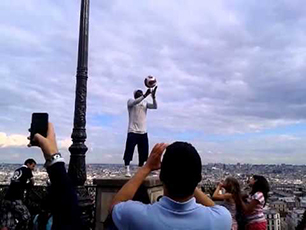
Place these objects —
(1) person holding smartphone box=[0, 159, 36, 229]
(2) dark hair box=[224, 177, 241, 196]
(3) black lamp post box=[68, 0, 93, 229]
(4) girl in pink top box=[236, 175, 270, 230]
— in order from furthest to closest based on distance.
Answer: (3) black lamp post box=[68, 0, 93, 229] → (1) person holding smartphone box=[0, 159, 36, 229] → (2) dark hair box=[224, 177, 241, 196] → (4) girl in pink top box=[236, 175, 270, 230]

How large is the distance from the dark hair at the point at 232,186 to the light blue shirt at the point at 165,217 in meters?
4.02

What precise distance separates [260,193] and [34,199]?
6117mm

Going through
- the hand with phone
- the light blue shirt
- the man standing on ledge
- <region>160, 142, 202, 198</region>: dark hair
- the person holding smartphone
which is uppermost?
the man standing on ledge

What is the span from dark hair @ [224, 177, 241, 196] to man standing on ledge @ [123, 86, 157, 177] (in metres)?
2.16

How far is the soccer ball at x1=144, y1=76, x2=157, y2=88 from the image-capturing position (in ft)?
23.6

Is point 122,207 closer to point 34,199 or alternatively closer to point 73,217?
point 73,217

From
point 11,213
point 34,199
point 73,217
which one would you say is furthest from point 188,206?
point 34,199

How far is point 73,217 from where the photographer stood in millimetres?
1402

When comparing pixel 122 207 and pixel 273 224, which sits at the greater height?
pixel 122 207

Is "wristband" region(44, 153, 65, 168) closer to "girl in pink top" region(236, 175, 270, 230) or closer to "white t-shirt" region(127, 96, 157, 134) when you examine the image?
"girl in pink top" region(236, 175, 270, 230)

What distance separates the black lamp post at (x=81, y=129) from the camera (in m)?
6.79

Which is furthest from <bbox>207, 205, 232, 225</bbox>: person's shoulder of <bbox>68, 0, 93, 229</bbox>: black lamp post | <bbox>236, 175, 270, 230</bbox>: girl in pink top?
<bbox>68, 0, 93, 229</bbox>: black lamp post

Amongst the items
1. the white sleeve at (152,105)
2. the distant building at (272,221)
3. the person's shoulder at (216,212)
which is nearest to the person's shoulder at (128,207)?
the person's shoulder at (216,212)

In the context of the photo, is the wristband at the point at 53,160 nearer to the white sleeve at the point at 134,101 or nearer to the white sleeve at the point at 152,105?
the white sleeve at the point at 134,101
